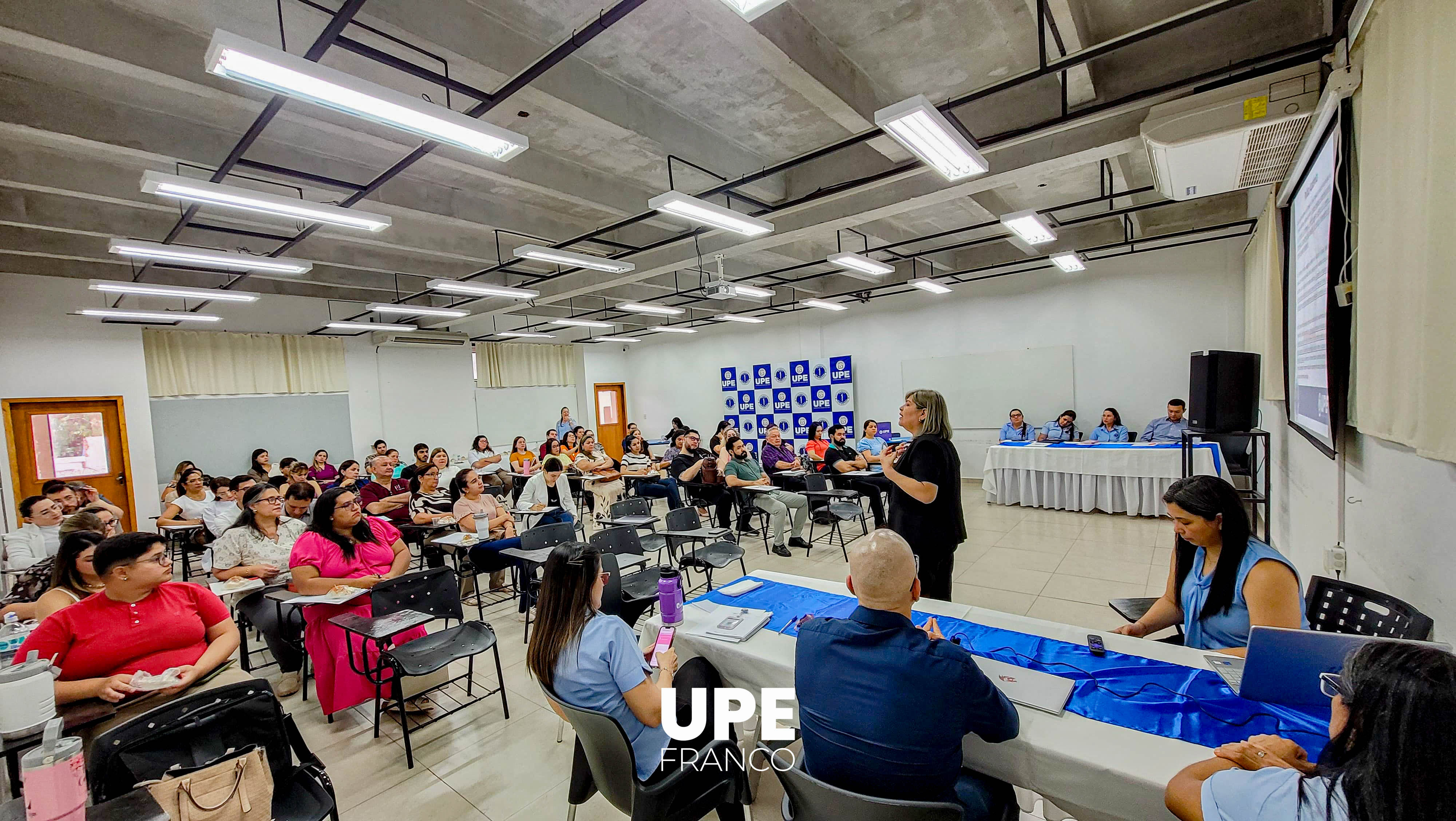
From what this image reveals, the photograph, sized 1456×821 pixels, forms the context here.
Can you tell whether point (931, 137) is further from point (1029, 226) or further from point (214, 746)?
point (214, 746)

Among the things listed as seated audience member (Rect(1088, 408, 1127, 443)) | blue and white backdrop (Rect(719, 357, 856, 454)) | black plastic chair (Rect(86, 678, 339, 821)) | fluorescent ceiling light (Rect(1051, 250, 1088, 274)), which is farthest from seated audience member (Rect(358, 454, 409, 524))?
seated audience member (Rect(1088, 408, 1127, 443))

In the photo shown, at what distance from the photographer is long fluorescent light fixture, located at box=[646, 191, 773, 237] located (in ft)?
12.3

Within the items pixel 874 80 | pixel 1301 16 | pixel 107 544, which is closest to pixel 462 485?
pixel 107 544

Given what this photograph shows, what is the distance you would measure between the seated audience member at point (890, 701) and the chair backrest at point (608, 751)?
0.54 metres

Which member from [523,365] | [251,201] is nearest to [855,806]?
[251,201]

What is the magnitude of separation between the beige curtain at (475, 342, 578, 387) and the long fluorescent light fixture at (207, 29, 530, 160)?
10100mm

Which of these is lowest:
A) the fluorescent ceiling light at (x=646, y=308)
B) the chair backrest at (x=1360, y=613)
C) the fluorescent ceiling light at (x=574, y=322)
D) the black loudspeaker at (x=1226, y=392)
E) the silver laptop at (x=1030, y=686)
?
the silver laptop at (x=1030, y=686)

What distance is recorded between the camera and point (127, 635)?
7.41 ft

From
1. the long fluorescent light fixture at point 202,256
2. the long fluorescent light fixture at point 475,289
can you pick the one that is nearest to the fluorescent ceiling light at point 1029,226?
the long fluorescent light fixture at point 475,289

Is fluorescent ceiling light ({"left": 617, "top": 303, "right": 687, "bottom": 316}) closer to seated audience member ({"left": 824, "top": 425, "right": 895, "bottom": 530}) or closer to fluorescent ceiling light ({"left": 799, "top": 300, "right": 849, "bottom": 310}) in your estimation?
fluorescent ceiling light ({"left": 799, "top": 300, "right": 849, "bottom": 310})

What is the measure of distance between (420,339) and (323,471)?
3.55 m

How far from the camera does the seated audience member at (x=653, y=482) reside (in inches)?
295

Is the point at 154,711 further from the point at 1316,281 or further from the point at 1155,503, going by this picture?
the point at 1155,503

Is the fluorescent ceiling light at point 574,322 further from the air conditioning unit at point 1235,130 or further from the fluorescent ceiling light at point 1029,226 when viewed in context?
the air conditioning unit at point 1235,130
